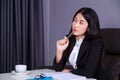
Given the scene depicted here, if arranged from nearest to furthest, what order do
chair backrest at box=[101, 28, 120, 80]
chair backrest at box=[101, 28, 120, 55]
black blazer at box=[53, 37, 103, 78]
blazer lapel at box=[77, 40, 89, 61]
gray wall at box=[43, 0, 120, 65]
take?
black blazer at box=[53, 37, 103, 78]
blazer lapel at box=[77, 40, 89, 61]
chair backrest at box=[101, 28, 120, 80]
chair backrest at box=[101, 28, 120, 55]
gray wall at box=[43, 0, 120, 65]

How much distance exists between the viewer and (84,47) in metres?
2.01

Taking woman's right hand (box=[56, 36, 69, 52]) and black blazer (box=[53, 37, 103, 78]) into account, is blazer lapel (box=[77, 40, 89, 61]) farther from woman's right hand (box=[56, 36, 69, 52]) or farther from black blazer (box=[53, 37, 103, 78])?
woman's right hand (box=[56, 36, 69, 52])

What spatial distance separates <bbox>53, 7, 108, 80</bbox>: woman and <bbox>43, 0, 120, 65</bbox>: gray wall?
0.73m

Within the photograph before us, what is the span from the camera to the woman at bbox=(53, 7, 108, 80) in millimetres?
1935

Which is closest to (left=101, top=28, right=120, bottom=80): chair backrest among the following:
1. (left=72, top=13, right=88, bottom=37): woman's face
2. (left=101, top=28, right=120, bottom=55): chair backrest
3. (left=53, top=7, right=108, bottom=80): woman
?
(left=101, top=28, right=120, bottom=55): chair backrest

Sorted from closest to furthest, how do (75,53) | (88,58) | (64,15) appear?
(88,58) < (75,53) < (64,15)

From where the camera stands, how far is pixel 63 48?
2107 mm

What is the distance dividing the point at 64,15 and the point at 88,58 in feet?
5.19

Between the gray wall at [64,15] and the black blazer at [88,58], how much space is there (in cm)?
77

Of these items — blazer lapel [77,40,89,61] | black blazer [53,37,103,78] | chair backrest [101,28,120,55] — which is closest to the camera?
black blazer [53,37,103,78]

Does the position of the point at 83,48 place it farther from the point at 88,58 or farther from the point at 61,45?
the point at 61,45

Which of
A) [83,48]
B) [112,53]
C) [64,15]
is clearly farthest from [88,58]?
[64,15]

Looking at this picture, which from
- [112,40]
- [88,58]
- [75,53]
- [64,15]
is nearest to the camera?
[88,58]

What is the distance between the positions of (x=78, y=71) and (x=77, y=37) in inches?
14.5
